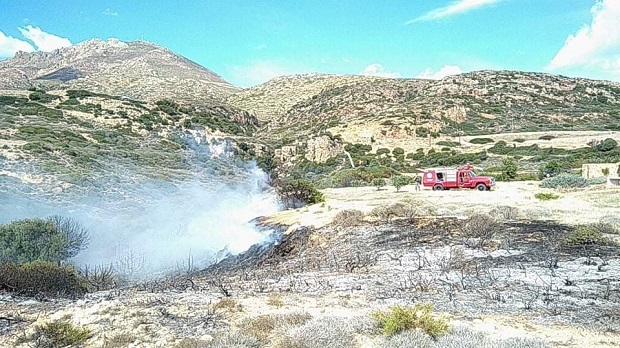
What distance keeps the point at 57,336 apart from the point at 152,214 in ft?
61.3

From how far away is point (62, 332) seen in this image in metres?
6.78

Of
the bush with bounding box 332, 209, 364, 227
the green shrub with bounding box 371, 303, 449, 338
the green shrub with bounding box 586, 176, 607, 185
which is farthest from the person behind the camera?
the green shrub with bounding box 586, 176, 607, 185

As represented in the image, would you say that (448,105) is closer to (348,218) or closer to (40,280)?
(348,218)

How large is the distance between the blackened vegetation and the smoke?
9.55 feet

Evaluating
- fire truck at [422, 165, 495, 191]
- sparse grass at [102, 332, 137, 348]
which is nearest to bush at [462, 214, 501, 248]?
sparse grass at [102, 332, 137, 348]

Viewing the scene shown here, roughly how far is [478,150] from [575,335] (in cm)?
5128

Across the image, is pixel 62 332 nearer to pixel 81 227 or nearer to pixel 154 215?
pixel 81 227

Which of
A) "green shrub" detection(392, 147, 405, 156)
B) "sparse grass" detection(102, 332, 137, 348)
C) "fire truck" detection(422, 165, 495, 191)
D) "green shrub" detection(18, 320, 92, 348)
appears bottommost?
"sparse grass" detection(102, 332, 137, 348)

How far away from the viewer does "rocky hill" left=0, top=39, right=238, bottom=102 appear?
9012 centimetres

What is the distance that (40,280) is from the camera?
1016 cm

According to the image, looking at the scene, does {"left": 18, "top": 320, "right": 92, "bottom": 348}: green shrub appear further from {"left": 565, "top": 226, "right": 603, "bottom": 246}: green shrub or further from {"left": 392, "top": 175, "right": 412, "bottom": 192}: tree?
{"left": 392, "top": 175, "right": 412, "bottom": 192}: tree

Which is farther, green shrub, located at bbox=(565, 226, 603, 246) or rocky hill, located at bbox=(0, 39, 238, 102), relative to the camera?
rocky hill, located at bbox=(0, 39, 238, 102)

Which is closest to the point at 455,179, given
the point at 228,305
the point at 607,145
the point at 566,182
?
the point at 566,182

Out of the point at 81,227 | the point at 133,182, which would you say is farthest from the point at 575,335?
the point at 133,182
